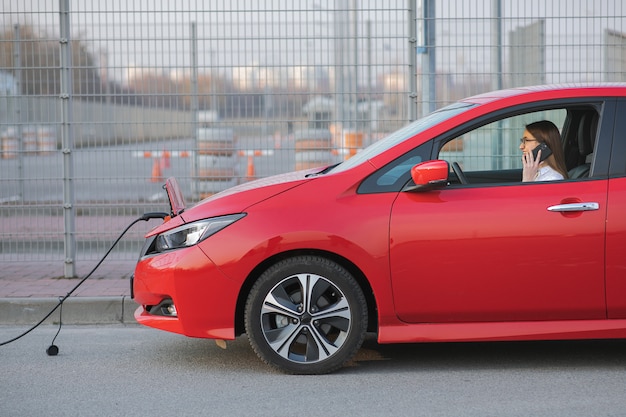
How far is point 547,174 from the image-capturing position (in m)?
5.81

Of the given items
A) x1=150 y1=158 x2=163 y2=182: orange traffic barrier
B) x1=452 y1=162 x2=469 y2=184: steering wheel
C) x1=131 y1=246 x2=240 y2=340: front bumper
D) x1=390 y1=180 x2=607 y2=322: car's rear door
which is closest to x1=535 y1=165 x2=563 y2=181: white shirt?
x1=390 y1=180 x2=607 y2=322: car's rear door

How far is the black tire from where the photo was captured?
5.50 metres

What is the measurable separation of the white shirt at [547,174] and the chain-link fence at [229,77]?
266 centimetres

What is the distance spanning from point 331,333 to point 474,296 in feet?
2.68

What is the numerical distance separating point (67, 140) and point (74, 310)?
181 cm

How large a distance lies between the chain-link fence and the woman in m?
2.44

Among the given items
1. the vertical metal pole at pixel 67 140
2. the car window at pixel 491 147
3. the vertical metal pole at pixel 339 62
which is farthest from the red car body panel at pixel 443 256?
the vertical metal pole at pixel 67 140

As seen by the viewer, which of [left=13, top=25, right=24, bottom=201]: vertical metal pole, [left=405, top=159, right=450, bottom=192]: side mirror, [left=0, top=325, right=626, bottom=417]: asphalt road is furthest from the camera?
[left=13, top=25, right=24, bottom=201]: vertical metal pole

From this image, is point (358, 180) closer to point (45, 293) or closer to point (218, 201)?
point (218, 201)

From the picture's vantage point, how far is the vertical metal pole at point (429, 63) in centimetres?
845

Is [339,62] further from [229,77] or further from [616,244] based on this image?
[616,244]

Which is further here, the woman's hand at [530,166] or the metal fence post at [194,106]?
the metal fence post at [194,106]

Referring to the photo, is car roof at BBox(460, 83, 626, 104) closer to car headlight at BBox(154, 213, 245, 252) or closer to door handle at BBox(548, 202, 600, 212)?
door handle at BBox(548, 202, 600, 212)

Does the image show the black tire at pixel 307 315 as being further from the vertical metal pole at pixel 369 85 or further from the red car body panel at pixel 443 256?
the vertical metal pole at pixel 369 85
